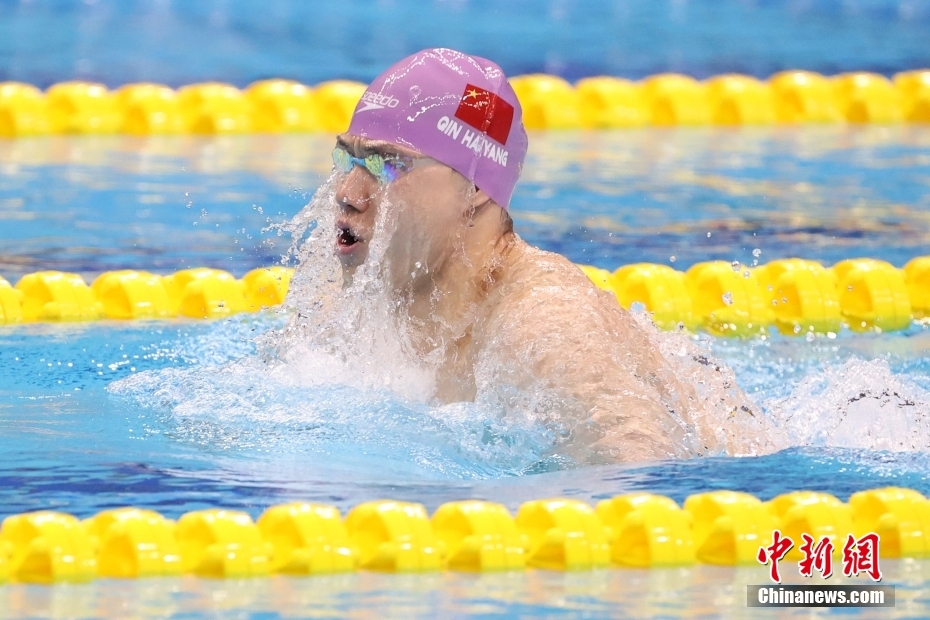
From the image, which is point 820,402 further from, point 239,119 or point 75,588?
point 239,119

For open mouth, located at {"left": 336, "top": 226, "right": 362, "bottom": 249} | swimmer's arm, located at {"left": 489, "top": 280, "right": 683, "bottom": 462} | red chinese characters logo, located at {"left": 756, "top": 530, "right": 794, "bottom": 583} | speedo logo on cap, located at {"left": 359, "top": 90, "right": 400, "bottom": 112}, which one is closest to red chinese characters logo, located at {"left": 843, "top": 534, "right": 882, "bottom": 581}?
red chinese characters logo, located at {"left": 756, "top": 530, "right": 794, "bottom": 583}

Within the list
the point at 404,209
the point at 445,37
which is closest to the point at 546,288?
the point at 404,209

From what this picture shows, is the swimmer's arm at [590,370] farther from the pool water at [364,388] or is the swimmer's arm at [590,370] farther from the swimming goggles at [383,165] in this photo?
the swimming goggles at [383,165]

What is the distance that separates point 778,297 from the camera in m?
5.39

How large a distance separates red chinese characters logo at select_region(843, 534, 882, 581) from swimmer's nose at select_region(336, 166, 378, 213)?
4.14 feet

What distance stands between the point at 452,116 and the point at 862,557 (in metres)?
1.36

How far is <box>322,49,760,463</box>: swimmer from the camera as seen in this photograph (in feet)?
10.7

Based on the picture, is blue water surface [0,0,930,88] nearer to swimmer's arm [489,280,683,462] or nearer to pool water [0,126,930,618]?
pool water [0,126,930,618]

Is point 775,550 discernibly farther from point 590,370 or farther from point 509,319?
point 509,319

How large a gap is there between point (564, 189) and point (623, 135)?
5.10 ft

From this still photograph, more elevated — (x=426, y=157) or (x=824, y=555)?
(x=426, y=157)

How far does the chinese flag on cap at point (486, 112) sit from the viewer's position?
3600mm

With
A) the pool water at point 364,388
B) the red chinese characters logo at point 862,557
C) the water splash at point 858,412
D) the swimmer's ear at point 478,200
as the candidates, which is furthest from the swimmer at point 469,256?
the red chinese characters logo at point 862,557

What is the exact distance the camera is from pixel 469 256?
352 cm
